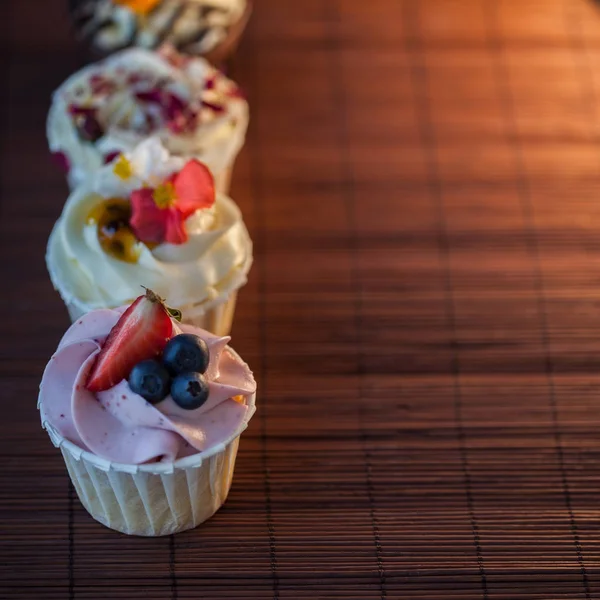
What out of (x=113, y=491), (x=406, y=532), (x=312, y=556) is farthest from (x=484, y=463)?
(x=113, y=491)

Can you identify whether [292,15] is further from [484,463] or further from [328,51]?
[484,463]

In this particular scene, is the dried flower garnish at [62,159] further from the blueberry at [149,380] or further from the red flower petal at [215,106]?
the blueberry at [149,380]

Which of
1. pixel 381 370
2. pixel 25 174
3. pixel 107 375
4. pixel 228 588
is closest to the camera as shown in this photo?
pixel 107 375

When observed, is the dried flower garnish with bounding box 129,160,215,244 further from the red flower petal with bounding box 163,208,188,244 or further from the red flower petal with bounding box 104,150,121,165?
the red flower petal with bounding box 104,150,121,165

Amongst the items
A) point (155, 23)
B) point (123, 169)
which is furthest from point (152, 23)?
point (123, 169)

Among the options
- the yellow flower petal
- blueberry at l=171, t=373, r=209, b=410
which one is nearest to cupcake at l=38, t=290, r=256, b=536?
blueberry at l=171, t=373, r=209, b=410
